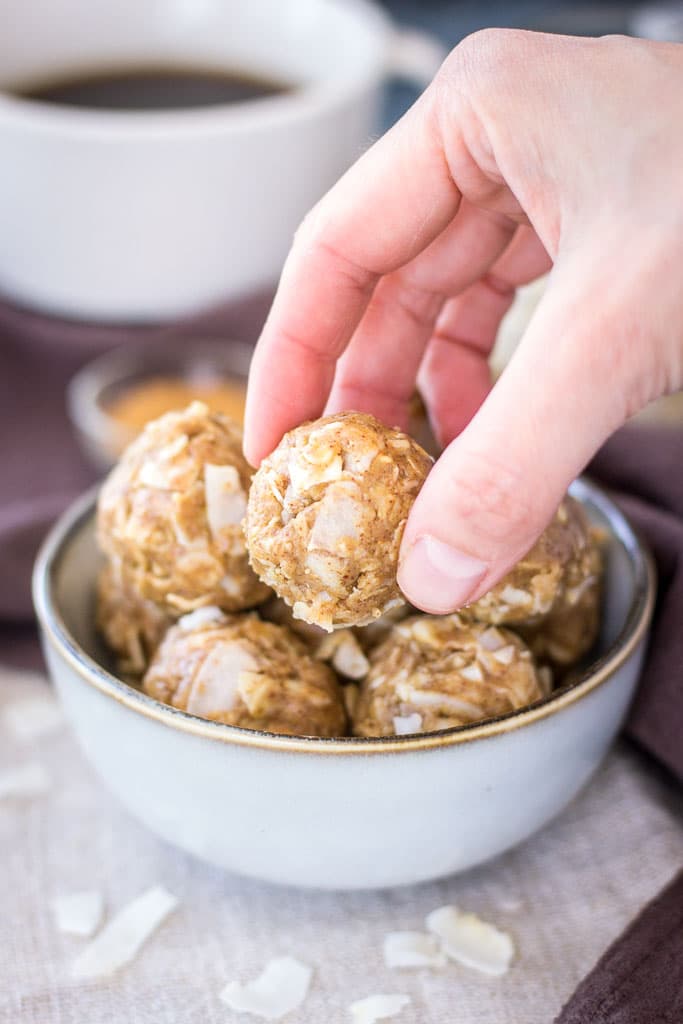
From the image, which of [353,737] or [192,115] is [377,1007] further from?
[192,115]

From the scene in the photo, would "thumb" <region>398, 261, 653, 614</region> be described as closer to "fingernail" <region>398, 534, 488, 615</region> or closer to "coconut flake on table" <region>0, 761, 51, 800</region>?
"fingernail" <region>398, 534, 488, 615</region>

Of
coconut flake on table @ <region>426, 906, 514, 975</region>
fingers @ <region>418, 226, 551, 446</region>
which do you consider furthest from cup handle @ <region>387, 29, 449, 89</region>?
coconut flake on table @ <region>426, 906, 514, 975</region>

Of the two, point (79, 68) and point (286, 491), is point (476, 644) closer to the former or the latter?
point (286, 491)

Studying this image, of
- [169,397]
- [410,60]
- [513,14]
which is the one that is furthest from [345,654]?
[513,14]

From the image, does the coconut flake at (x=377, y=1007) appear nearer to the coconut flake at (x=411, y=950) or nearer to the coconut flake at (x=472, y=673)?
the coconut flake at (x=411, y=950)

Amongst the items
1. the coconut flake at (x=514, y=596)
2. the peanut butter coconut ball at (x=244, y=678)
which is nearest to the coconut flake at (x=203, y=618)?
the peanut butter coconut ball at (x=244, y=678)
